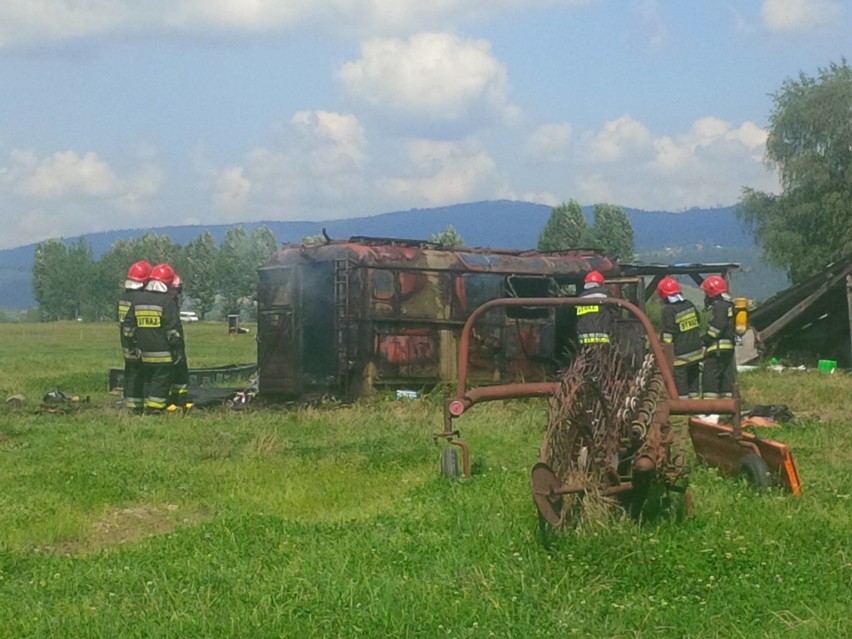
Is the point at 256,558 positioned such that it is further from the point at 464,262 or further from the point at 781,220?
the point at 781,220

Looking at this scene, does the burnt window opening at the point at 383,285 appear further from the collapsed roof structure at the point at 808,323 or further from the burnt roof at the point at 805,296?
the burnt roof at the point at 805,296

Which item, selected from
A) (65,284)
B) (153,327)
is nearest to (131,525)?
(153,327)

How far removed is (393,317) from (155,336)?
3.30 meters

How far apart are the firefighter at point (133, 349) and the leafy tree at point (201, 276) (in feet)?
277

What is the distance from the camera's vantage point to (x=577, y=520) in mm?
6293

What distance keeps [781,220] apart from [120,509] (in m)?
40.5

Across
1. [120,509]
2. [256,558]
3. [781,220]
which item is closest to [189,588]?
[256,558]

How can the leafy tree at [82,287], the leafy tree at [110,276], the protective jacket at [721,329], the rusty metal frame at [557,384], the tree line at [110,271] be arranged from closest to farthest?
the rusty metal frame at [557,384], the protective jacket at [721,329], the tree line at [110,271], the leafy tree at [110,276], the leafy tree at [82,287]

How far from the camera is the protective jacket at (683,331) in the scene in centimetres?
1414

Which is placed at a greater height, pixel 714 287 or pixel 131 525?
pixel 714 287

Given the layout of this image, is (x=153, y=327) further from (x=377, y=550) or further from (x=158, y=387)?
(x=377, y=550)

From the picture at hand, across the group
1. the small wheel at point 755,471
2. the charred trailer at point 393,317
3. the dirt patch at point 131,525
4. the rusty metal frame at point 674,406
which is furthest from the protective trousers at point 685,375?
the dirt patch at point 131,525

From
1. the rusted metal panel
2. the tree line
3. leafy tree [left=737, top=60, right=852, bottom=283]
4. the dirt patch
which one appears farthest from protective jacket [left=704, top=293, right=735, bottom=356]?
the tree line

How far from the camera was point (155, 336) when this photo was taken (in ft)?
46.5
